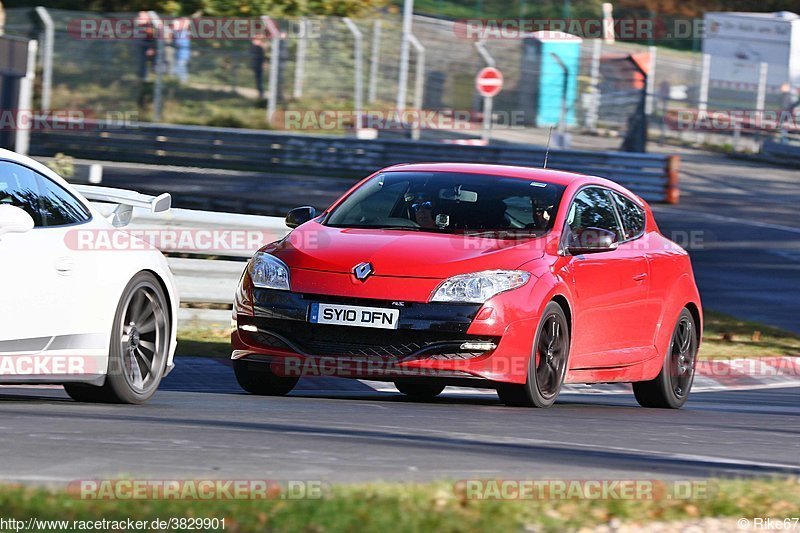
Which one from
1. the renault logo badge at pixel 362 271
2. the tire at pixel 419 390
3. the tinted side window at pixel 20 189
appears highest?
the tinted side window at pixel 20 189

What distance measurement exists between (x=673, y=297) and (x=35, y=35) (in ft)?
81.9

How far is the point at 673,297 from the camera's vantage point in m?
10.9

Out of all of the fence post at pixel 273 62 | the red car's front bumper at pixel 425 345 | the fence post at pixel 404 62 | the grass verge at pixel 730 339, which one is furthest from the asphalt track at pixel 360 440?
the fence post at pixel 404 62

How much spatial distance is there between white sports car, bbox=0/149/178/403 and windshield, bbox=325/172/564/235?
1.79 meters

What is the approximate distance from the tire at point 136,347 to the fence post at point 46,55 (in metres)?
25.7

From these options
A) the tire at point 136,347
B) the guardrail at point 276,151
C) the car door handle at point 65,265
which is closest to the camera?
the car door handle at point 65,265

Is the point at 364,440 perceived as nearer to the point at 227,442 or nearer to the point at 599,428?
the point at 227,442

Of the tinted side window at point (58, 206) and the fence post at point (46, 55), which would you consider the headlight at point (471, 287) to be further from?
the fence post at point (46, 55)

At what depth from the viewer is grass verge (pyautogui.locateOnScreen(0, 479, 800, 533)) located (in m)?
4.76

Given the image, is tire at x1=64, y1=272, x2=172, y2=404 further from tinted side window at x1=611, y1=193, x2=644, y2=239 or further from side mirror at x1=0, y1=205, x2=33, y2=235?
tinted side window at x1=611, y1=193, x2=644, y2=239

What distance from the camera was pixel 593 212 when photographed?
1032 cm

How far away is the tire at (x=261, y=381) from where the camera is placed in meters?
9.52

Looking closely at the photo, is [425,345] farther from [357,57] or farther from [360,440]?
[357,57]

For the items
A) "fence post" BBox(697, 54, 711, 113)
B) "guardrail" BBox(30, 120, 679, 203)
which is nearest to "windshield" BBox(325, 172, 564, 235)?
"guardrail" BBox(30, 120, 679, 203)
